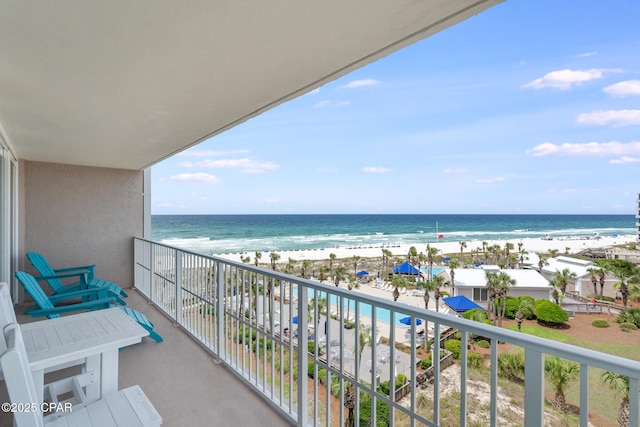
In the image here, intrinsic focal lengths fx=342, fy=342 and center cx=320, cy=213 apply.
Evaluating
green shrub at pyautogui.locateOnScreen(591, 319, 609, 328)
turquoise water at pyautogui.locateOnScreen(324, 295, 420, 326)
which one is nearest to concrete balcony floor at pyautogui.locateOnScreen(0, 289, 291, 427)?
turquoise water at pyautogui.locateOnScreen(324, 295, 420, 326)

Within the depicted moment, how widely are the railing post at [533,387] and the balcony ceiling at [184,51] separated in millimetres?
1243

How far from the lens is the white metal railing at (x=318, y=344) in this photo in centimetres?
99

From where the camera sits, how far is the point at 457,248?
1246 inches

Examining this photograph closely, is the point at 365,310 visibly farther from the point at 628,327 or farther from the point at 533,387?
the point at 533,387

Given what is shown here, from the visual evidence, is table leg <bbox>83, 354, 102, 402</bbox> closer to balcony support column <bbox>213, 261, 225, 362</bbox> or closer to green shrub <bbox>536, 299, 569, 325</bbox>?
balcony support column <bbox>213, 261, 225, 362</bbox>

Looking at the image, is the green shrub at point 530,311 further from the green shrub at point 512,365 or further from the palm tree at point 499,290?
the green shrub at point 512,365

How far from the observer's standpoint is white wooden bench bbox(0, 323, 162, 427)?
1.07 m

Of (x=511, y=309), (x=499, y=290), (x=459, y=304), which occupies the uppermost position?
(x=499, y=290)

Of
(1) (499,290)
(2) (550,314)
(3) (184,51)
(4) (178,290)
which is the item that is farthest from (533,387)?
(2) (550,314)

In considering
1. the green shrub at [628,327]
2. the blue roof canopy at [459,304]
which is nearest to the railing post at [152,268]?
the blue roof canopy at [459,304]

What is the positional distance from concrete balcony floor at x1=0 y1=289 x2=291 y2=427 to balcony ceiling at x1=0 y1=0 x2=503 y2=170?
2.13 metres

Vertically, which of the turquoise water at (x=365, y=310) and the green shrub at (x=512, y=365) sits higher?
the green shrub at (x=512, y=365)

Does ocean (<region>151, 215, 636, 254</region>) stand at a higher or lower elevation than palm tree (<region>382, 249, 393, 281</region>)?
higher

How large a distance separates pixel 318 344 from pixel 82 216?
17.2ft
